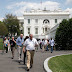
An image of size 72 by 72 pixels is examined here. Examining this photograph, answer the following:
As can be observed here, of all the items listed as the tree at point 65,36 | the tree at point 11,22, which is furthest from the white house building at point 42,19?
the tree at point 65,36

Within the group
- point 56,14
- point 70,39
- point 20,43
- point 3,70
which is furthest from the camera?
point 56,14

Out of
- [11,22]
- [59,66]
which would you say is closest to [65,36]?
[59,66]

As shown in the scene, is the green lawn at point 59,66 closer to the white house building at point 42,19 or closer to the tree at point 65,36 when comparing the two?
the tree at point 65,36

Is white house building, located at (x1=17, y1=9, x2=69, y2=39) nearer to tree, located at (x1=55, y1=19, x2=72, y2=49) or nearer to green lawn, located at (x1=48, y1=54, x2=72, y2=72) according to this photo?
tree, located at (x1=55, y1=19, x2=72, y2=49)

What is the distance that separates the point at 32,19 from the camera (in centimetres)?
7719

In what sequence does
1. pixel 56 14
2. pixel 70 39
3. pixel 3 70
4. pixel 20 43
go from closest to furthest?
pixel 3 70 → pixel 20 43 → pixel 70 39 → pixel 56 14

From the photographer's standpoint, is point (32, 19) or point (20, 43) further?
point (32, 19)

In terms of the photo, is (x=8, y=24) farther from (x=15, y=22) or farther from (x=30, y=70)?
(x=30, y=70)

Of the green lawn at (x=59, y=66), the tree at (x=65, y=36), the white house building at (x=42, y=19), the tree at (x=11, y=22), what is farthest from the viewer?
the tree at (x=11, y=22)

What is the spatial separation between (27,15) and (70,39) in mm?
53830

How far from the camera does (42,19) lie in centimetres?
7756

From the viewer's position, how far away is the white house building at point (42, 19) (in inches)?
3022

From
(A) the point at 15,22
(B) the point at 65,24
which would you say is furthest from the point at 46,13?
(B) the point at 65,24

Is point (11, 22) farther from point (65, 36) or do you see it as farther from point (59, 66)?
point (59, 66)
